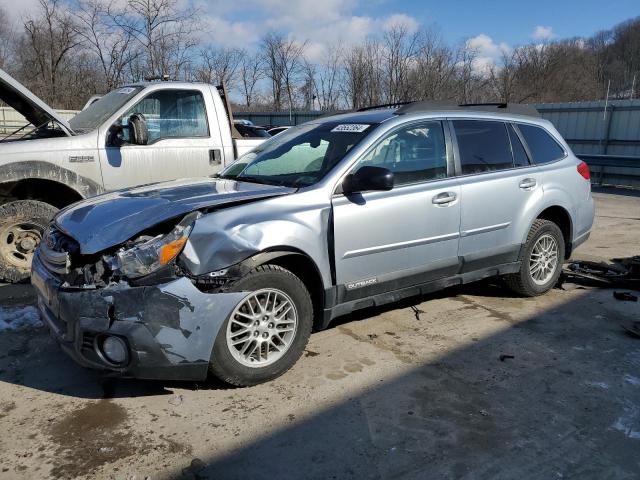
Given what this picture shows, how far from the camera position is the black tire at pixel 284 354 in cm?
326

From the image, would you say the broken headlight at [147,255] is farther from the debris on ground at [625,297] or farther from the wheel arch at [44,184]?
the debris on ground at [625,297]

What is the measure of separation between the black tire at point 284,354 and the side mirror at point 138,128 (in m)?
3.03

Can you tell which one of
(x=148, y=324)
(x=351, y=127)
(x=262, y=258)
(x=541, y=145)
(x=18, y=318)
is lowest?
(x=18, y=318)

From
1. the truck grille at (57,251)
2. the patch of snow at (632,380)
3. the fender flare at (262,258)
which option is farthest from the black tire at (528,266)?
the truck grille at (57,251)

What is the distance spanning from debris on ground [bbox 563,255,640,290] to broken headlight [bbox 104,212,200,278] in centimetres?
449

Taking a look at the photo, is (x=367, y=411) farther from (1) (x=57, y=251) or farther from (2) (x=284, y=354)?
(1) (x=57, y=251)

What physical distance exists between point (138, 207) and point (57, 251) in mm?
592

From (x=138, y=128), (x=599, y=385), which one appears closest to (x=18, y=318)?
(x=138, y=128)

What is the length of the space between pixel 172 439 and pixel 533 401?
7.20 ft

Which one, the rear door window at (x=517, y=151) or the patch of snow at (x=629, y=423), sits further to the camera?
the rear door window at (x=517, y=151)

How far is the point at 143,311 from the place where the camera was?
9.87 feet

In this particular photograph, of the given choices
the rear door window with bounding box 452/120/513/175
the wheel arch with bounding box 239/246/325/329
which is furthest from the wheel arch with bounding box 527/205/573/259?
the wheel arch with bounding box 239/246/325/329

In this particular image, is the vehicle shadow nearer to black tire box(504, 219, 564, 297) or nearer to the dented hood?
black tire box(504, 219, 564, 297)

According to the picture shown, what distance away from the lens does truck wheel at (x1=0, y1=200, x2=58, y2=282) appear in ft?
18.2
